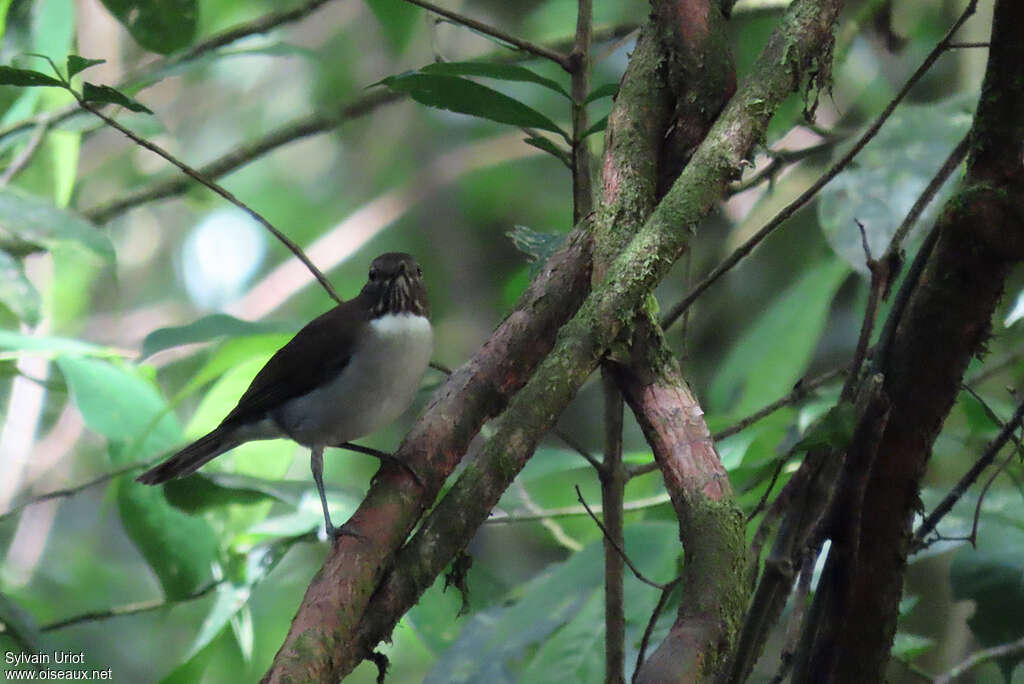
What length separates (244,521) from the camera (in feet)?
12.0

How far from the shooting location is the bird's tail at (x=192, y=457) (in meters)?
3.49

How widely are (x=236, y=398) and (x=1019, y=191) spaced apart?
9.29ft

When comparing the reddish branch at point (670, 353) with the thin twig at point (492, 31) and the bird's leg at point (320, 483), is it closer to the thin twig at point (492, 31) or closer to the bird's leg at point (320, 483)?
the thin twig at point (492, 31)

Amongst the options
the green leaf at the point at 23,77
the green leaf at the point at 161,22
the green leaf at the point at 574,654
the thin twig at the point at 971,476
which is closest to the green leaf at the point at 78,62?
the green leaf at the point at 23,77

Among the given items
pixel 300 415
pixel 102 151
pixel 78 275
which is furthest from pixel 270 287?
pixel 300 415

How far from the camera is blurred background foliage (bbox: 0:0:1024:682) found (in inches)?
117

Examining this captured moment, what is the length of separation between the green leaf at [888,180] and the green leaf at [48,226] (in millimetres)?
2319

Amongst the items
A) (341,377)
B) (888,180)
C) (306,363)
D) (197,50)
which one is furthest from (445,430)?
(197,50)

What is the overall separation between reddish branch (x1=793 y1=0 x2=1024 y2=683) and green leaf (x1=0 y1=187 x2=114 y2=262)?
8.52 ft

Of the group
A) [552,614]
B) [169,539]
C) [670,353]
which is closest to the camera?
[670,353]

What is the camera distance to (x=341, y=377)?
3.55 metres

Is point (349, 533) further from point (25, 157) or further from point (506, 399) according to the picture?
point (25, 157)

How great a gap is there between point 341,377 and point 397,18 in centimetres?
120

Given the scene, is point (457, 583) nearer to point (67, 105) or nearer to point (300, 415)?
point (300, 415)
